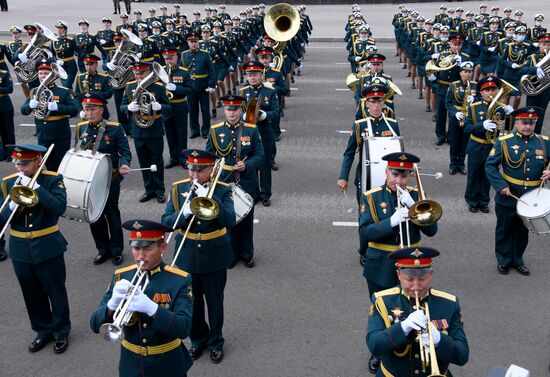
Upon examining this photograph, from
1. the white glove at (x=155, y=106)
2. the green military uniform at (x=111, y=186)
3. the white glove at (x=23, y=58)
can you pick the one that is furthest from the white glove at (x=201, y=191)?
the white glove at (x=23, y=58)

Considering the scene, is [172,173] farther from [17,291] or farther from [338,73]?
[338,73]

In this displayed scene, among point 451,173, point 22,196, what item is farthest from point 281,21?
point 22,196

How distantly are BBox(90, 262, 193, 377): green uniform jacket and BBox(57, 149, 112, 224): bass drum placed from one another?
2.78 meters

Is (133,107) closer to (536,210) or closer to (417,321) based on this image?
(536,210)

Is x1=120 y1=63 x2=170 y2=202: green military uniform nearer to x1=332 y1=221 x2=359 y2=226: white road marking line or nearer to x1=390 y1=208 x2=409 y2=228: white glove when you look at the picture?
x1=332 y1=221 x2=359 y2=226: white road marking line

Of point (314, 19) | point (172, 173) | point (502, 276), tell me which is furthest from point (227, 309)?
point (314, 19)

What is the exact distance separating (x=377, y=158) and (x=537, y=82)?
6133 mm

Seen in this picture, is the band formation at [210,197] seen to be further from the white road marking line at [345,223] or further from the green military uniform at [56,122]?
the white road marking line at [345,223]

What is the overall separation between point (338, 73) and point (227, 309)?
15610 mm

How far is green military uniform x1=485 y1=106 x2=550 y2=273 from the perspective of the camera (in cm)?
744

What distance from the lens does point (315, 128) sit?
14555 mm

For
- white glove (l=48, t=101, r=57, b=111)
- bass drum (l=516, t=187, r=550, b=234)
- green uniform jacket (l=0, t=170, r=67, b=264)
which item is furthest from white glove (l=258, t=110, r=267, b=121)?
green uniform jacket (l=0, t=170, r=67, b=264)

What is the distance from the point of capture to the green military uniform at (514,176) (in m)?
7.44

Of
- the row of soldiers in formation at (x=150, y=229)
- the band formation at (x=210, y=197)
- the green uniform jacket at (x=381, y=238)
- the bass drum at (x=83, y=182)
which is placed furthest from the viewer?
the bass drum at (x=83, y=182)
